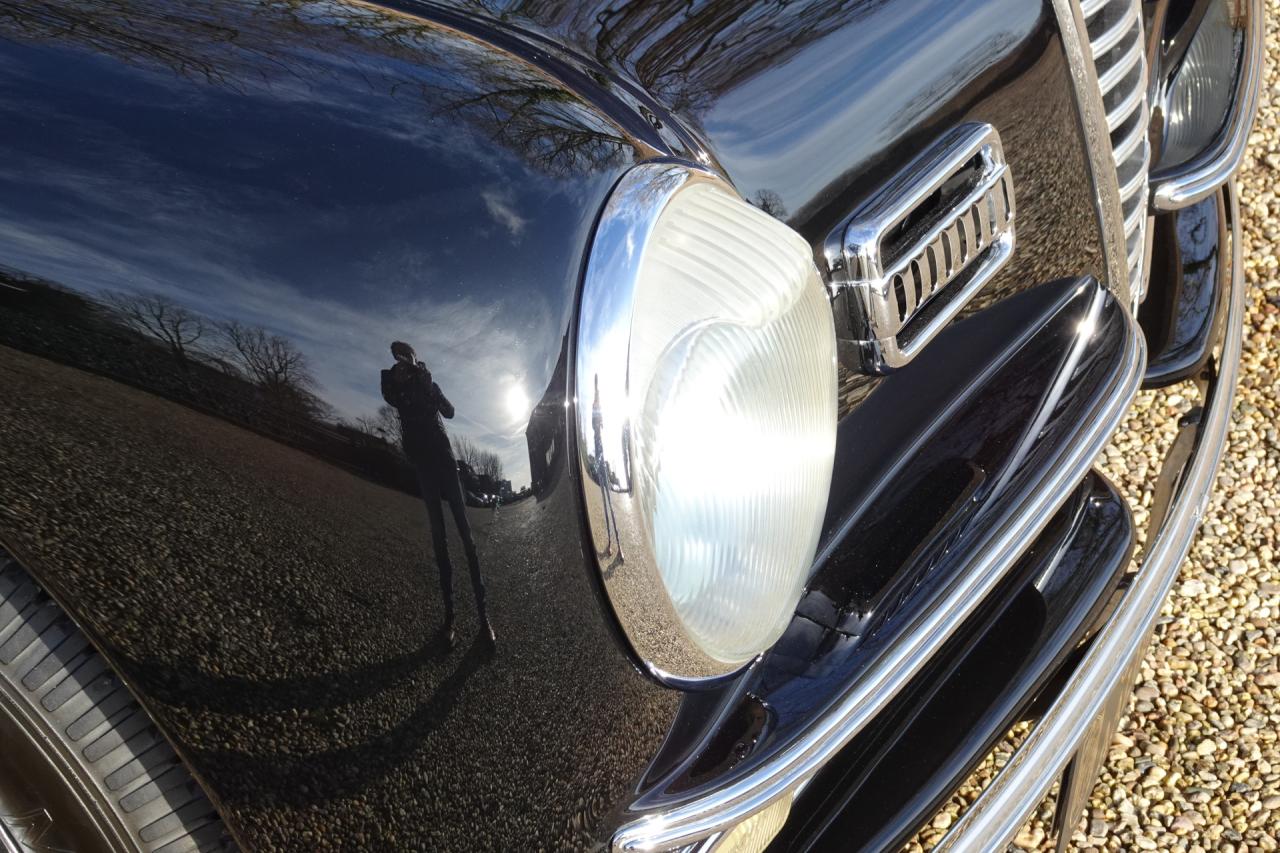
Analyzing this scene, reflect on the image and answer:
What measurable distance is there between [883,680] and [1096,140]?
864 mm

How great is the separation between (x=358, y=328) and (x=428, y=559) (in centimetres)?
20

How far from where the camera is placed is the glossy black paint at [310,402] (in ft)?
3.20

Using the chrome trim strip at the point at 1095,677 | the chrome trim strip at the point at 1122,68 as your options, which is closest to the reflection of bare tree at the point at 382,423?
the chrome trim strip at the point at 1095,677

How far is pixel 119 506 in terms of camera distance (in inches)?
39.2

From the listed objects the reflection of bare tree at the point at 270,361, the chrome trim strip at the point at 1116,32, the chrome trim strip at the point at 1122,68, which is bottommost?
the chrome trim strip at the point at 1122,68

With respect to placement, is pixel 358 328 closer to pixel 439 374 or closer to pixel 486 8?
pixel 439 374

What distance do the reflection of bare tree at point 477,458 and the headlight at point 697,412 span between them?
0.07 meters

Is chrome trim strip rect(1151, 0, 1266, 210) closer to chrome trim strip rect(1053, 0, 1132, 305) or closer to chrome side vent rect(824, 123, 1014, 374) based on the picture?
chrome trim strip rect(1053, 0, 1132, 305)

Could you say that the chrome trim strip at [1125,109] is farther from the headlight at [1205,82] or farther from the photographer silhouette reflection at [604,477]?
the photographer silhouette reflection at [604,477]

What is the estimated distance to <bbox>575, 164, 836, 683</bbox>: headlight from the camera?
1.04 m

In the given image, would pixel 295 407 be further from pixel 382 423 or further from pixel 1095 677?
pixel 1095 677

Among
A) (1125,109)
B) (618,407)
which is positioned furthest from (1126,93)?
(618,407)

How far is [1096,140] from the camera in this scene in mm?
1702

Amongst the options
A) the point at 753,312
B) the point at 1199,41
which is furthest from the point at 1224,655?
the point at 753,312
